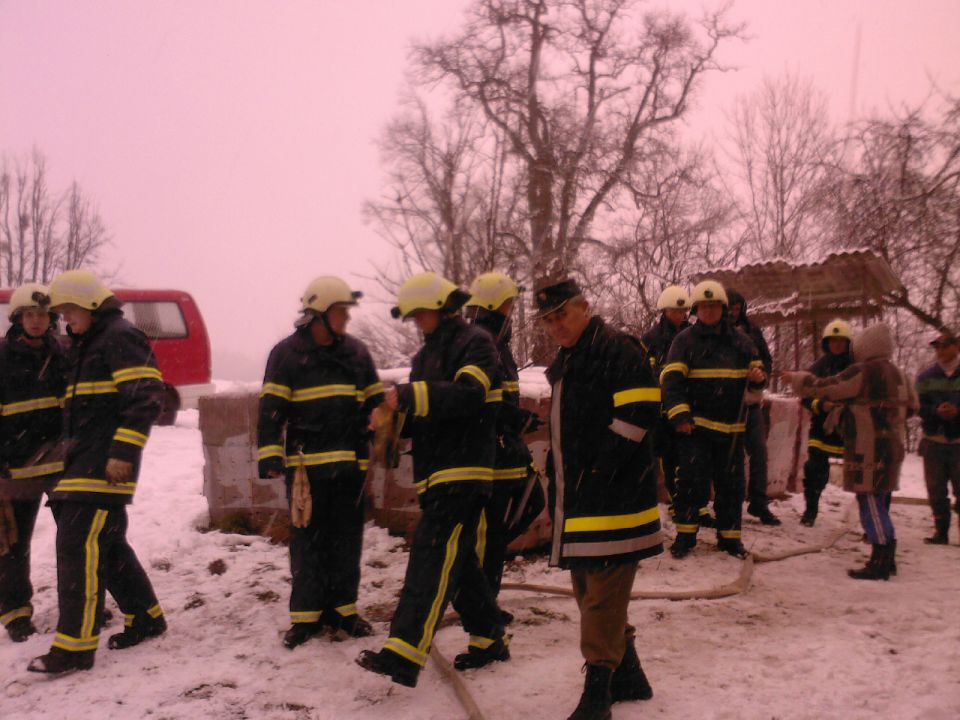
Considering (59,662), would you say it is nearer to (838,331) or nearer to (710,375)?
(710,375)

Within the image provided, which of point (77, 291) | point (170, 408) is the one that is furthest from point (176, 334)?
point (77, 291)

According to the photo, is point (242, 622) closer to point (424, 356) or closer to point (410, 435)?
point (410, 435)

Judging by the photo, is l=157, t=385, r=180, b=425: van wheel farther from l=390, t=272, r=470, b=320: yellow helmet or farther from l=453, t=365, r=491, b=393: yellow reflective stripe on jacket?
l=453, t=365, r=491, b=393: yellow reflective stripe on jacket

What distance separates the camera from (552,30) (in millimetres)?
21000

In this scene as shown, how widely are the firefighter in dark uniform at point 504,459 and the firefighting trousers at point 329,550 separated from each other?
0.74 metres

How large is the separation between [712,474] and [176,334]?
1066 cm

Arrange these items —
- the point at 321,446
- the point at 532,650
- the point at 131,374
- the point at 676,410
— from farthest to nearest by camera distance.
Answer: the point at 676,410 → the point at 321,446 → the point at 532,650 → the point at 131,374

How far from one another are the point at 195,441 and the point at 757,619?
8.10 m

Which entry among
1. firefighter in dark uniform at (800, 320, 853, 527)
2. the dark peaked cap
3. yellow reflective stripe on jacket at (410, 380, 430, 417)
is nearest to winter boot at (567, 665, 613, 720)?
yellow reflective stripe on jacket at (410, 380, 430, 417)

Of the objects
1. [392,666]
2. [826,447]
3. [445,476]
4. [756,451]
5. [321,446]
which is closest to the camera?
[392,666]

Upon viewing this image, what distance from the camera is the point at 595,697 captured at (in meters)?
3.07

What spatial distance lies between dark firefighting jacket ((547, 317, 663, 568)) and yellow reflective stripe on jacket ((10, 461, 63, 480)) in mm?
2835

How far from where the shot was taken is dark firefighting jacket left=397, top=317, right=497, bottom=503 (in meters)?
3.56

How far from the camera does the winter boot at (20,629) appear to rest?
4191 millimetres
